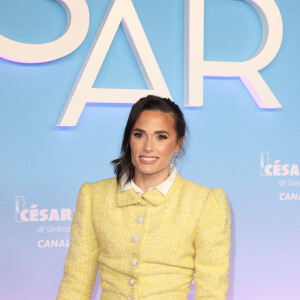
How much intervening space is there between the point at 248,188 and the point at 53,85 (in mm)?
1165

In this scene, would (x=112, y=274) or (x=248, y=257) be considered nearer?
(x=112, y=274)

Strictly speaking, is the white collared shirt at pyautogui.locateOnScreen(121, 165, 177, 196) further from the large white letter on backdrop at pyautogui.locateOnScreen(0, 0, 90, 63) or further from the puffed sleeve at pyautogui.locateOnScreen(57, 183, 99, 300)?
the large white letter on backdrop at pyautogui.locateOnScreen(0, 0, 90, 63)

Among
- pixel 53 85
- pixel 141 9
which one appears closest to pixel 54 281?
pixel 53 85

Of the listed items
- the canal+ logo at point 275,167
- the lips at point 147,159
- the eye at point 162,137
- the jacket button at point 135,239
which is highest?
the canal+ logo at point 275,167

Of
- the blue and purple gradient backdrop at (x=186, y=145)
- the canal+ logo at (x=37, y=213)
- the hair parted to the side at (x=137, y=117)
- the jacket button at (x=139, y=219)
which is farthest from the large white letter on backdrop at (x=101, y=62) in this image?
the jacket button at (x=139, y=219)

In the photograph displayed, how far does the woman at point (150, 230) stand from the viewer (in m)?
1.33

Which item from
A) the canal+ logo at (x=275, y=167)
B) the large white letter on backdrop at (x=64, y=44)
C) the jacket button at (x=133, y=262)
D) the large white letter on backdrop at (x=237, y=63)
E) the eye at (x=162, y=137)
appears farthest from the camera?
the canal+ logo at (x=275, y=167)

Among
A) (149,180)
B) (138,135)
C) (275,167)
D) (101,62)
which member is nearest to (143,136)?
(138,135)

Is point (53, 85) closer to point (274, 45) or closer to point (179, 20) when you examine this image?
point (179, 20)

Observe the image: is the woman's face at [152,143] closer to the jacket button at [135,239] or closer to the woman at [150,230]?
the woman at [150,230]

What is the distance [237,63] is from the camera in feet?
8.00

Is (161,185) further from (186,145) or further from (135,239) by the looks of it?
(186,145)

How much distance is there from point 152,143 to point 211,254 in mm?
363

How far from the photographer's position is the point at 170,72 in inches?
95.7
